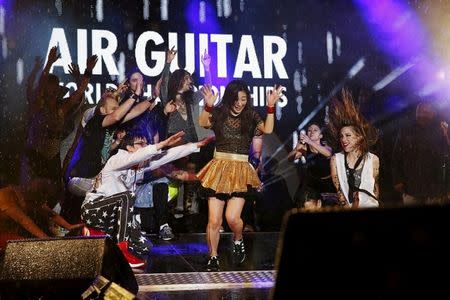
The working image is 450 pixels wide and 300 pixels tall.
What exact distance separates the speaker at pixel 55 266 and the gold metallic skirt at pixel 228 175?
8.85 ft

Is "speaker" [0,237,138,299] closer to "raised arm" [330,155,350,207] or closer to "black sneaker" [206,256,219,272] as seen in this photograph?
"black sneaker" [206,256,219,272]

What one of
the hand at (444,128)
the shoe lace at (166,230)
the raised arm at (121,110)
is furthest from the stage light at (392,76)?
the shoe lace at (166,230)

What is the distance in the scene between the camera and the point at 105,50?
7.24m

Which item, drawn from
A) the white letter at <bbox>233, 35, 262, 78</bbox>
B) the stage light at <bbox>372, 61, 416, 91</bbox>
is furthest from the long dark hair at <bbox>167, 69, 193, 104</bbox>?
the stage light at <bbox>372, 61, 416, 91</bbox>

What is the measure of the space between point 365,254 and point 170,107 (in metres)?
6.65

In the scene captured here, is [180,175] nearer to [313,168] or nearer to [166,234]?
[166,234]

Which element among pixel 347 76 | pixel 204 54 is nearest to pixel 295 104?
pixel 347 76

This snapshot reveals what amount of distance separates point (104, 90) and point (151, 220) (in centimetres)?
188

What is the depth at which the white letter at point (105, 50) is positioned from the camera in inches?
284

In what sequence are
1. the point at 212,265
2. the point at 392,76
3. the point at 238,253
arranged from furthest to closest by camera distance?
the point at 392,76 < the point at 238,253 < the point at 212,265

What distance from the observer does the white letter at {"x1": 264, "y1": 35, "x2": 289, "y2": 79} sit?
766cm

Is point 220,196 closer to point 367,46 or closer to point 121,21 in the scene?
point 121,21

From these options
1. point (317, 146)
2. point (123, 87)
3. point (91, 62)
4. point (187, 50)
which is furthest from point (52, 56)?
point (317, 146)

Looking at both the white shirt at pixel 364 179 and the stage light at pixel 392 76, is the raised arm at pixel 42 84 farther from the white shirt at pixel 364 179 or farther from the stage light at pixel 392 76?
the stage light at pixel 392 76
